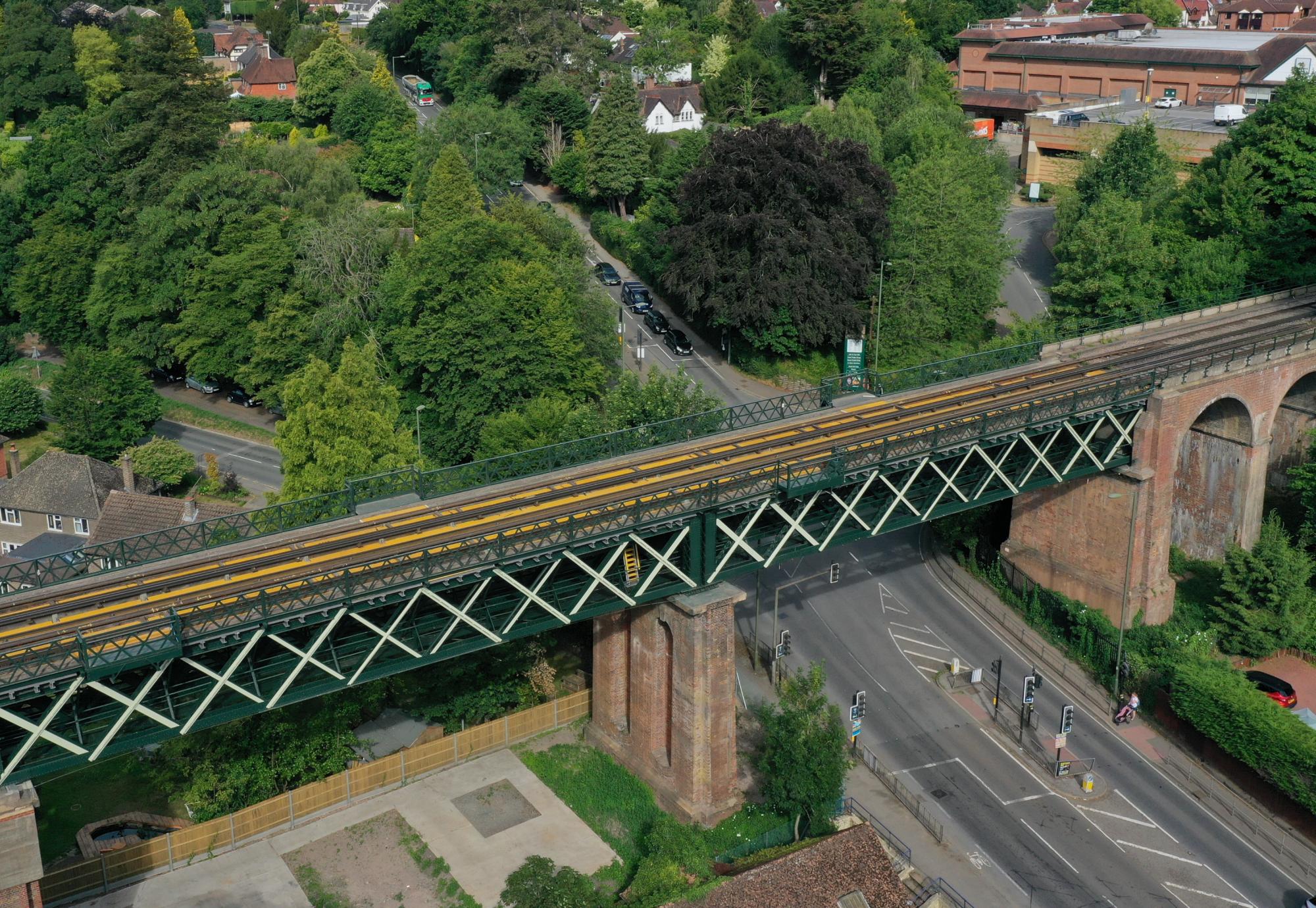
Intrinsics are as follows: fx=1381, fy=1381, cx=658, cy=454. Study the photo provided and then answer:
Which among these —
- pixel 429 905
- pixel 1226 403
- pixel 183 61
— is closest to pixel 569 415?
pixel 429 905

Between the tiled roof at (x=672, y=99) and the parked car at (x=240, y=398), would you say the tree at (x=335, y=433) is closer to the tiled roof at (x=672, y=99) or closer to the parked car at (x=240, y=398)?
the parked car at (x=240, y=398)

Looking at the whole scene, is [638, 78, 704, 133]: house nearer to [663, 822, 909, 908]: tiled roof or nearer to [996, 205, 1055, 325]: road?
[996, 205, 1055, 325]: road

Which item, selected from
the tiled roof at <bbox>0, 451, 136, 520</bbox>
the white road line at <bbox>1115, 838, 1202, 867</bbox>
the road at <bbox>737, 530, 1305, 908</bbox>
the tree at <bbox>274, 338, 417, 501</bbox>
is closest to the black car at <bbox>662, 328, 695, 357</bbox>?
the road at <bbox>737, 530, 1305, 908</bbox>

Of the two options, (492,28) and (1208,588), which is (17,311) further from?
(1208,588)

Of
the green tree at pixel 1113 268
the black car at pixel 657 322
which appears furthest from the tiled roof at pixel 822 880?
the black car at pixel 657 322

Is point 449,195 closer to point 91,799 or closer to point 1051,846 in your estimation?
point 91,799

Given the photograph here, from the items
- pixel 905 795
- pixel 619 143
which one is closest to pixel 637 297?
pixel 619 143
